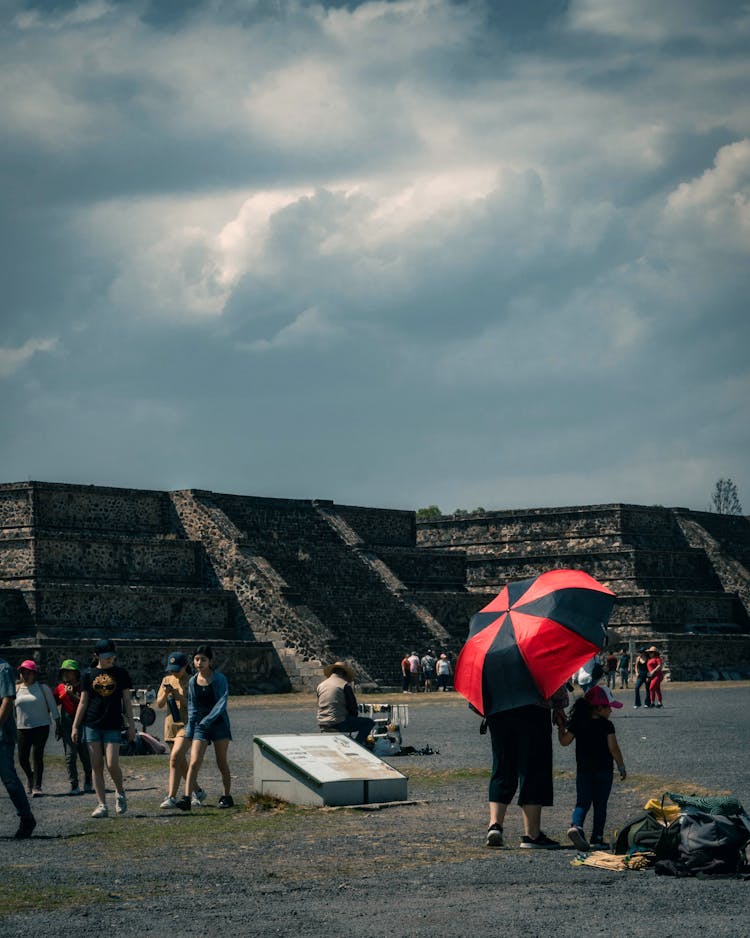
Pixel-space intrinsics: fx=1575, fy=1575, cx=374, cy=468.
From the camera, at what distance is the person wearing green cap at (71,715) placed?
→ 1814 centimetres

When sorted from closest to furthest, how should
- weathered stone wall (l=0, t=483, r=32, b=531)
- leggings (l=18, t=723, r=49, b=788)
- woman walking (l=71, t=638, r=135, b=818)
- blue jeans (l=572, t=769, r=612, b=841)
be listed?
blue jeans (l=572, t=769, r=612, b=841), woman walking (l=71, t=638, r=135, b=818), leggings (l=18, t=723, r=49, b=788), weathered stone wall (l=0, t=483, r=32, b=531)

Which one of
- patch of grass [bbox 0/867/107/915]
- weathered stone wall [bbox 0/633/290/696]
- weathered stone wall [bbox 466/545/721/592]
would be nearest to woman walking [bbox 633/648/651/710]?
weathered stone wall [bbox 0/633/290/696]

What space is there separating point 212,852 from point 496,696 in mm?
2627

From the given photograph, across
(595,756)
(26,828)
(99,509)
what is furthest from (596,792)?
(99,509)

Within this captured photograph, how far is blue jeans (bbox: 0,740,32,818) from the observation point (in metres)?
13.4

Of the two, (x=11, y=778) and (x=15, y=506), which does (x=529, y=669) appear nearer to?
(x=11, y=778)

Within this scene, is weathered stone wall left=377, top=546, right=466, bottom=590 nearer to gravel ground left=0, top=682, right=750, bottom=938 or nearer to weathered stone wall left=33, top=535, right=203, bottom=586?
weathered stone wall left=33, top=535, right=203, bottom=586

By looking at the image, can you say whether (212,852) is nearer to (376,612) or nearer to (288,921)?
(288,921)

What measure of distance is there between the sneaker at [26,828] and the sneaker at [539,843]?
4497 mm

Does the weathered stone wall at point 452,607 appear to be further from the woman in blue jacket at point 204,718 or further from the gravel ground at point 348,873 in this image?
the woman in blue jacket at point 204,718

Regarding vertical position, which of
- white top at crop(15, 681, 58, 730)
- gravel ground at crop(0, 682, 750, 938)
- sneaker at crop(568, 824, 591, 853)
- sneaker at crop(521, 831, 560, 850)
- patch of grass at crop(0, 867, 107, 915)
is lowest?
patch of grass at crop(0, 867, 107, 915)

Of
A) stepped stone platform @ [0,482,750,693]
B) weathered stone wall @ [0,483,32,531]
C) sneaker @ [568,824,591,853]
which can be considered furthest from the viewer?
weathered stone wall @ [0,483,32,531]

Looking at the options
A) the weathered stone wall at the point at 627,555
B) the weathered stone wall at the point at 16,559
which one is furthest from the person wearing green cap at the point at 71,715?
the weathered stone wall at the point at 627,555

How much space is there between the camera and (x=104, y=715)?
15297 mm
